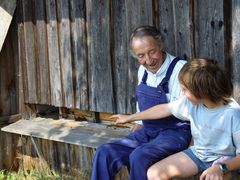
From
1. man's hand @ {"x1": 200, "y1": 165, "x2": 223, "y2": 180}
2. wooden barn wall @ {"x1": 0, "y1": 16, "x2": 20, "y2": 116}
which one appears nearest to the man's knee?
man's hand @ {"x1": 200, "y1": 165, "x2": 223, "y2": 180}

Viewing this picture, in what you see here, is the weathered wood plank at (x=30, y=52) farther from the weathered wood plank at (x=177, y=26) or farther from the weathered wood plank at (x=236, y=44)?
the weathered wood plank at (x=236, y=44)

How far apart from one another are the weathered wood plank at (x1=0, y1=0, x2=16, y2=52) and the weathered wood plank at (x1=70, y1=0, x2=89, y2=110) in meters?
0.85

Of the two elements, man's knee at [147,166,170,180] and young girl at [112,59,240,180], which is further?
man's knee at [147,166,170,180]

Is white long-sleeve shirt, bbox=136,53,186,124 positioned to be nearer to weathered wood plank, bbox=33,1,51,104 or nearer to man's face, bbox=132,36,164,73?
man's face, bbox=132,36,164,73

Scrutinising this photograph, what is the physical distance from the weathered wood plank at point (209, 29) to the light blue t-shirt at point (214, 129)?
55 cm

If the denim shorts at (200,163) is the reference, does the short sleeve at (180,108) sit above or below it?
above

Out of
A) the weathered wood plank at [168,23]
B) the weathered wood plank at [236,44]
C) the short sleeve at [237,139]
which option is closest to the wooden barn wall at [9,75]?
the weathered wood plank at [168,23]

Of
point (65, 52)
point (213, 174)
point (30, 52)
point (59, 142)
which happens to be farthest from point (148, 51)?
point (30, 52)

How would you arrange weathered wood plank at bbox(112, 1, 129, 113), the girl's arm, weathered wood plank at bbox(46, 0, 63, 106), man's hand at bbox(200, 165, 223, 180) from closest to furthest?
man's hand at bbox(200, 165, 223, 180) < the girl's arm < weathered wood plank at bbox(112, 1, 129, 113) < weathered wood plank at bbox(46, 0, 63, 106)

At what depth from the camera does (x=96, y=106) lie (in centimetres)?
431

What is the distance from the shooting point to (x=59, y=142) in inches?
186

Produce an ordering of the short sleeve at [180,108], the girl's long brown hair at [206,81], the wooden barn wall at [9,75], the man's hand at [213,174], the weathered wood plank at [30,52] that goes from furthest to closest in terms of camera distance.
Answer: the wooden barn wall at [9,75] < the weathered wood plank at [30,52] < the short sleeve at [180,108] < the girl's long brown hair at [206,81] < the man's hand at [213,174]

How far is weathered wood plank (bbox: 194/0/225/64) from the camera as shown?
3.22 metres

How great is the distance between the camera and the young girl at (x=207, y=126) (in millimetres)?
2598
